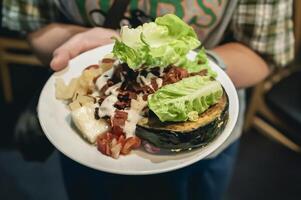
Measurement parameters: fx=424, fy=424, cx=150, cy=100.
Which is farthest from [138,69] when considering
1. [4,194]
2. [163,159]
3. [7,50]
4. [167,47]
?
[7,50]

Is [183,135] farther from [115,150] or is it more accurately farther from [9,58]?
[9,58]

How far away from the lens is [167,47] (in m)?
0.74

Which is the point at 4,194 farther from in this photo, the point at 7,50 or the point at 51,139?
the point at 51,139

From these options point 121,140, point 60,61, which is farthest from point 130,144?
point 60,61

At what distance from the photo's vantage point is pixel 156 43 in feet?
2.40

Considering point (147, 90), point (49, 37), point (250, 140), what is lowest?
point (250, 140)

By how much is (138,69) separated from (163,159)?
0.17 metres

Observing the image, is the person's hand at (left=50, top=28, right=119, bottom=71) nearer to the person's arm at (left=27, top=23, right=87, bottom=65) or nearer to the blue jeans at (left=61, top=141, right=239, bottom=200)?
the person's arm at (left=27, top=23, right=87, bottom=65)

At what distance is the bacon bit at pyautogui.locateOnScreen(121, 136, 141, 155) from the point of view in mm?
696

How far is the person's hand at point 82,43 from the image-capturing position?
84 cm

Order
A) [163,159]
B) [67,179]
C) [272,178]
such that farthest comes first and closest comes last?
1. [272,178]
2. [67,179]
3. [163,159]

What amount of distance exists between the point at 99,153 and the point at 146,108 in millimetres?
109

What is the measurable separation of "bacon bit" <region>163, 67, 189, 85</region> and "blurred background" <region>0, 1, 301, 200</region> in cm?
88

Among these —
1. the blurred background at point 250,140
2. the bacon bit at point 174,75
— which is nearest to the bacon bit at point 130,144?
the bacon bit at point 174,75
